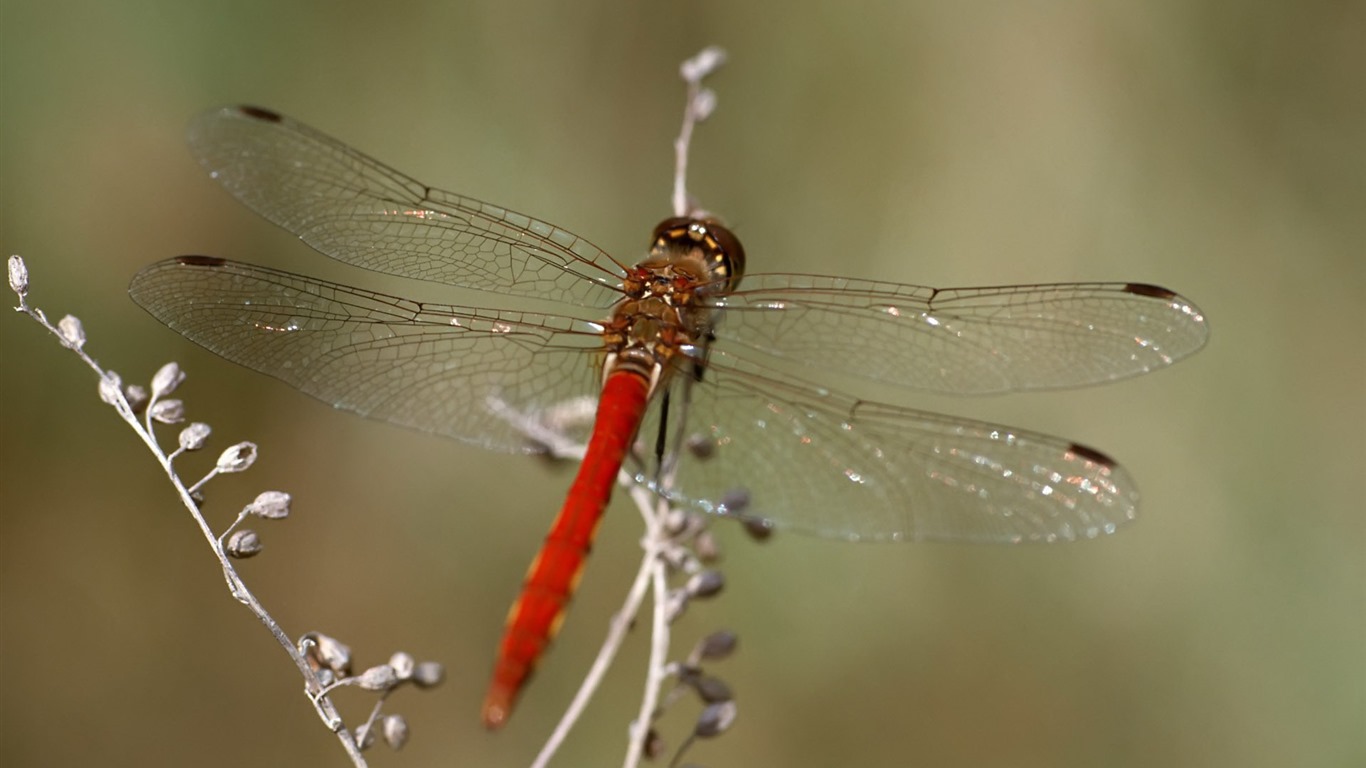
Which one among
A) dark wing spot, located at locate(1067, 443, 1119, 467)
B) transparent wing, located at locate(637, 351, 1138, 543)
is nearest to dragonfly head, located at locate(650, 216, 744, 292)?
transparent wing, located at locate(637, 351, 1138, 543)

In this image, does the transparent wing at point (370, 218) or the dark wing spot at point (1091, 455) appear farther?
the transparent wing at point (370, 218)

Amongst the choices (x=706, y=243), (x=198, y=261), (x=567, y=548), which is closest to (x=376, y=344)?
(x=198, y=261)

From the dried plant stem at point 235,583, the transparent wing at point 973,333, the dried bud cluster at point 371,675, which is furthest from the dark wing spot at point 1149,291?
the dried plant stem at point 235,583

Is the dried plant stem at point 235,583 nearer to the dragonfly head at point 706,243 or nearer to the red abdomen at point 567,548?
the red abdomen at point 567,548

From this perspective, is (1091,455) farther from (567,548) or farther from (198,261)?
(198,261)

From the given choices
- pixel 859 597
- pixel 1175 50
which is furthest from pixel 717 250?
pixel 1175 50

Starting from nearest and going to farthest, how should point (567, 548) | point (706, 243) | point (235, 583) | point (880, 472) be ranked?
1. point (235, 583)
2. point (567, 548)
3. point (880, 472)
4. point (706, 243)
